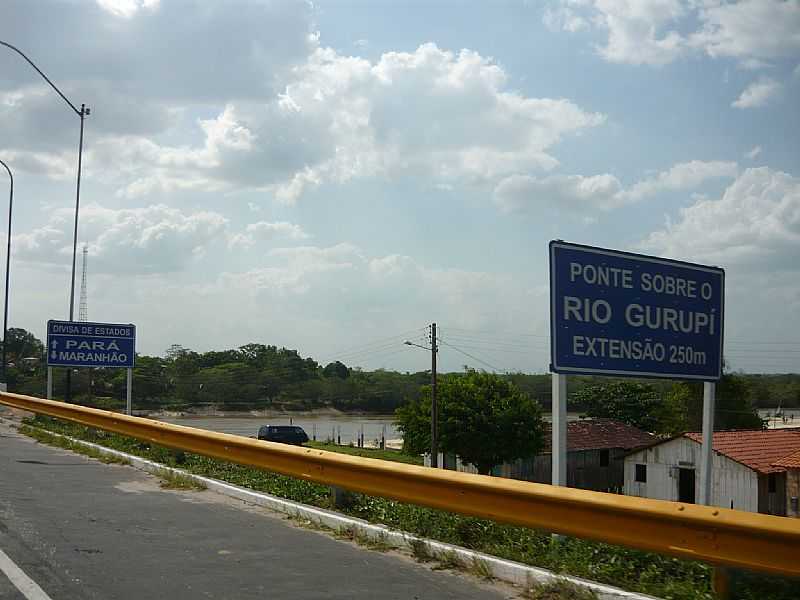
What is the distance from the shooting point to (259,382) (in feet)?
327

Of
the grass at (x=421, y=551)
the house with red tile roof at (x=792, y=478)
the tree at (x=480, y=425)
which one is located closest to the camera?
the grass at (x=421, y=551)

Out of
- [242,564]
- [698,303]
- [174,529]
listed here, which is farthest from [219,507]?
[698,303]

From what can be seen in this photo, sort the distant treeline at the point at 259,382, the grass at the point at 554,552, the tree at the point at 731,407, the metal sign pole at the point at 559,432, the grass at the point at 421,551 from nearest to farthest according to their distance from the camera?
the grass at the point at 554,552
the grass at the point at 421,551
the metal sign pole at the point at 559,432
the distant treeline at the point at 259,382
the tree at the point at 731,407

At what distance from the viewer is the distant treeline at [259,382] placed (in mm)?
67188

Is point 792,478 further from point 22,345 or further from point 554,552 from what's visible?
point 22,345

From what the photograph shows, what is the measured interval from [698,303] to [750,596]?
416cm

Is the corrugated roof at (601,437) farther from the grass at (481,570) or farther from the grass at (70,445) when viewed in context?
the grass at (481,570)

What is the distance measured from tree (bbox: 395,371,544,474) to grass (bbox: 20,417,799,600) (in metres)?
48.6

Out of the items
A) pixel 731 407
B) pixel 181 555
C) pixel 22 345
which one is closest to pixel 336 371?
pixel 22 345

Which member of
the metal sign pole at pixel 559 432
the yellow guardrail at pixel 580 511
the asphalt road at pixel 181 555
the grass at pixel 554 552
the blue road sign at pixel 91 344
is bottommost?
the asphalt road at pixel 181 555

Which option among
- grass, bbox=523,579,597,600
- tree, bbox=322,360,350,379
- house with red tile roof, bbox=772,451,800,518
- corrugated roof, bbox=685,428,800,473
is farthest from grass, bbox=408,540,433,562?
tree, bbox=322,360,350,379

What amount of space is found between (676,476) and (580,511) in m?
45.0

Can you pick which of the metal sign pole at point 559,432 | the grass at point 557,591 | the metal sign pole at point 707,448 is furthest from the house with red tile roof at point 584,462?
the grass at point 557,591

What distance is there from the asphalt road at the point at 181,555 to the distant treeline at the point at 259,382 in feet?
140
